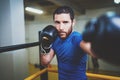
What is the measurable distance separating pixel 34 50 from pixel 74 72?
12.6 ft

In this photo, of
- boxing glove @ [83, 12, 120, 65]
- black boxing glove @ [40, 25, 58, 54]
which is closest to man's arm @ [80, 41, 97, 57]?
boxing glove @ [83, 12, 120, 65]

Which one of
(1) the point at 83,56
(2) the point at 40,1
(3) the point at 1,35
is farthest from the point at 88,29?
(2) the point at 40,1

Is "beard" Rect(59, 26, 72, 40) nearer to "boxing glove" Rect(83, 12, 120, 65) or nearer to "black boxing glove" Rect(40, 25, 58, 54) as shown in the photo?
"black boxing glove" Rect(40, 25, 58, 54)

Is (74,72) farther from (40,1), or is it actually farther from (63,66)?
(40,1)

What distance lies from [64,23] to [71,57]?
23cm

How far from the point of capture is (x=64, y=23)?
109 centimetres

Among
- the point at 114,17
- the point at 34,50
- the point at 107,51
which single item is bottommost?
the point at 34,50

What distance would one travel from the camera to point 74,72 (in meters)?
1.18

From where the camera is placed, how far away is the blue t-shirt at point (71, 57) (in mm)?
1108

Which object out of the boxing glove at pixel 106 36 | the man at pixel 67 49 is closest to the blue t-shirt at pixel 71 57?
the man at pixel 67 49

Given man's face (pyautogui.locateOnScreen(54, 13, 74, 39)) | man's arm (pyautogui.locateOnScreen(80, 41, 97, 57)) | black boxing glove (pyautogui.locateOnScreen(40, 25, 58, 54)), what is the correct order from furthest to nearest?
1. black boxing glove (pyautogui.locateOnScreen(40, 25, 58, 54))
2. man's face (pyautogui.locateOnScreen(54, 13, 74, 39))
3. man's arm (pyautogui.locateOnScreen(80, 41, 97, 57))

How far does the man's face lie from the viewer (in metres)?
1.09

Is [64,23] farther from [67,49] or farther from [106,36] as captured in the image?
[106,36]

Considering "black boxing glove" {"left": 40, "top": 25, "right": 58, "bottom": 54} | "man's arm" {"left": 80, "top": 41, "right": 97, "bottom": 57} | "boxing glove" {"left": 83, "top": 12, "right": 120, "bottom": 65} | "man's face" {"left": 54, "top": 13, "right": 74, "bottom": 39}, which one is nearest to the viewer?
"boxing glove" {"left": 83, "top": 12, "right": 120, "bottom": 65}
